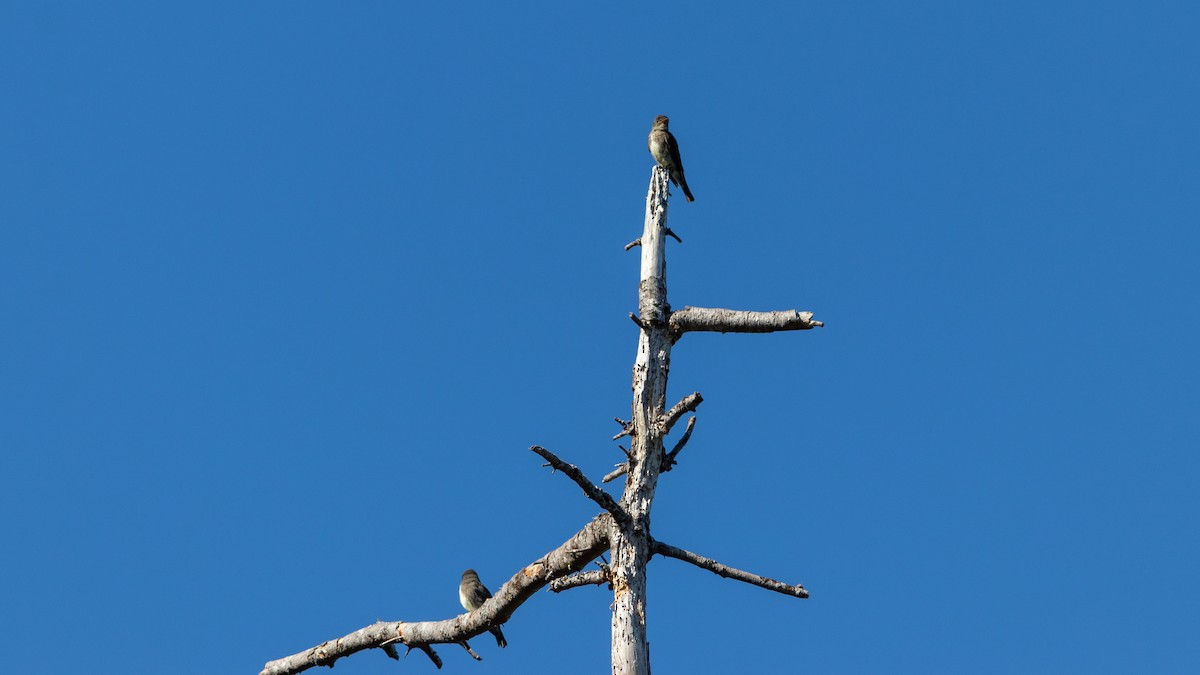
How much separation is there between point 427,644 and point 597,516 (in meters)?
2.36

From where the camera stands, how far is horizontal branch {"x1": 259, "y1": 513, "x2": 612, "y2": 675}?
26.4 ft

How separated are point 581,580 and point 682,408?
1.31m

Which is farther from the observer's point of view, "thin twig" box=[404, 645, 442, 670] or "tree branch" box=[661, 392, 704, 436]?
"thin twig" box=[404, 645, 442, 670]

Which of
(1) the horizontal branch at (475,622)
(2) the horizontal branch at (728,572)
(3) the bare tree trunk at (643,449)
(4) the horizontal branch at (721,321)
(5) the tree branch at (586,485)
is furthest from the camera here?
(4) the horizontal branch at (721,321)

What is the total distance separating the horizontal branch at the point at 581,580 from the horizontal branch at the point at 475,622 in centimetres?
26

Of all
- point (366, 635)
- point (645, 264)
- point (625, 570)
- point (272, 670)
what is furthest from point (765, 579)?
point (272, 670)

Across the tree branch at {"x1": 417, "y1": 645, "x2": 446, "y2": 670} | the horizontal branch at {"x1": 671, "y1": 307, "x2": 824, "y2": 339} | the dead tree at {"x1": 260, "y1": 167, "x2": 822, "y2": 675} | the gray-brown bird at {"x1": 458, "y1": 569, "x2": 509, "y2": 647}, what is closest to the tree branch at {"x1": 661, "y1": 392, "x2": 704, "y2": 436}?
the dead tree at {"x1": 260, "y1": 167, "x2": 822, "y2": 675}

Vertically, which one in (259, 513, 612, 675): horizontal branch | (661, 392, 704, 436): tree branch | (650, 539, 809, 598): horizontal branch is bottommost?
(650, 539, 809, 598): horizontal branch

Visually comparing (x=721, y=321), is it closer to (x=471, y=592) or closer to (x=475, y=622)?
(x=475, y=622)

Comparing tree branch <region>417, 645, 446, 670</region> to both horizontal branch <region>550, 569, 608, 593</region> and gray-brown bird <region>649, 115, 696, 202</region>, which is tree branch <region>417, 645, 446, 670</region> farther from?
gray-brown bird <region>649, 115, 696, 202</region>

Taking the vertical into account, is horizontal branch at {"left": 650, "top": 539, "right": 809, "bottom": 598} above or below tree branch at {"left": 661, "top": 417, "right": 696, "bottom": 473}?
below

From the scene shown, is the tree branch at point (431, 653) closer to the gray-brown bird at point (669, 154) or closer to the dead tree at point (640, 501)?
the dead tree at point (640, 501)

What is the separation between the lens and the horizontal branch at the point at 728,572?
7.75m

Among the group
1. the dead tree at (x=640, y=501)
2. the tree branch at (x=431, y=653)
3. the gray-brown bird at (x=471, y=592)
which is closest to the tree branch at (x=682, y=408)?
the dead tree at (x=640, y=501)
